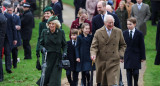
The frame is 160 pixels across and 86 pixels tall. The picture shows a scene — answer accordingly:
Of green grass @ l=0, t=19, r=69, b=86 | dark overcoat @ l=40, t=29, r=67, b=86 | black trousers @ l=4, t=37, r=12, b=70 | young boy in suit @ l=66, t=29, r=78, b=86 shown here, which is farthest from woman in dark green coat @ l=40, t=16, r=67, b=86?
black trousers @ l=4, t=37, r=12, b=70

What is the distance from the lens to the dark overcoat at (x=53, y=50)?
11867 mm

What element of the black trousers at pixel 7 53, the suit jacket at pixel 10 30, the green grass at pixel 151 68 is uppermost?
the suit jacket at pixel 10 30

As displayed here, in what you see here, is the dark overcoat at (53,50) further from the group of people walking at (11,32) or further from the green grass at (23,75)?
the group of people walking at (11,32)

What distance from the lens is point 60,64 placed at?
12.0m

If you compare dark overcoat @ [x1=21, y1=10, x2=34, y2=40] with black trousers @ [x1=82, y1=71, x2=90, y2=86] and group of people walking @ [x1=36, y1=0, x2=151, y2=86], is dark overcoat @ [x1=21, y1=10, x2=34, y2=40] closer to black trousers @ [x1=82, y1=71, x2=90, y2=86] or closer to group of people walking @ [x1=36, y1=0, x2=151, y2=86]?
group of people walking @ [x1=36, y1=0, x2=151, y2=86]

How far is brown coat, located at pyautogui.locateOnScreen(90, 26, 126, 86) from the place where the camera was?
37.1 feet

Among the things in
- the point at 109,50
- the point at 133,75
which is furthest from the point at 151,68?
the point at 109,50

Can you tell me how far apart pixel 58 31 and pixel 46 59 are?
0.75m

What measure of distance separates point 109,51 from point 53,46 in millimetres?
1457

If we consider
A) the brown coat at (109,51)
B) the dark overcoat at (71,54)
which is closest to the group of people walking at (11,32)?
the dark overcoat at (71,54)

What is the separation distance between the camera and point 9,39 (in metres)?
16.0

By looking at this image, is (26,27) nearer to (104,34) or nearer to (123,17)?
(123,17)

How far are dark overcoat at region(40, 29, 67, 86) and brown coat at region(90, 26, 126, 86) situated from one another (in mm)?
909

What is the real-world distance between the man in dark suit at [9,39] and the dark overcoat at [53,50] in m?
3.88
